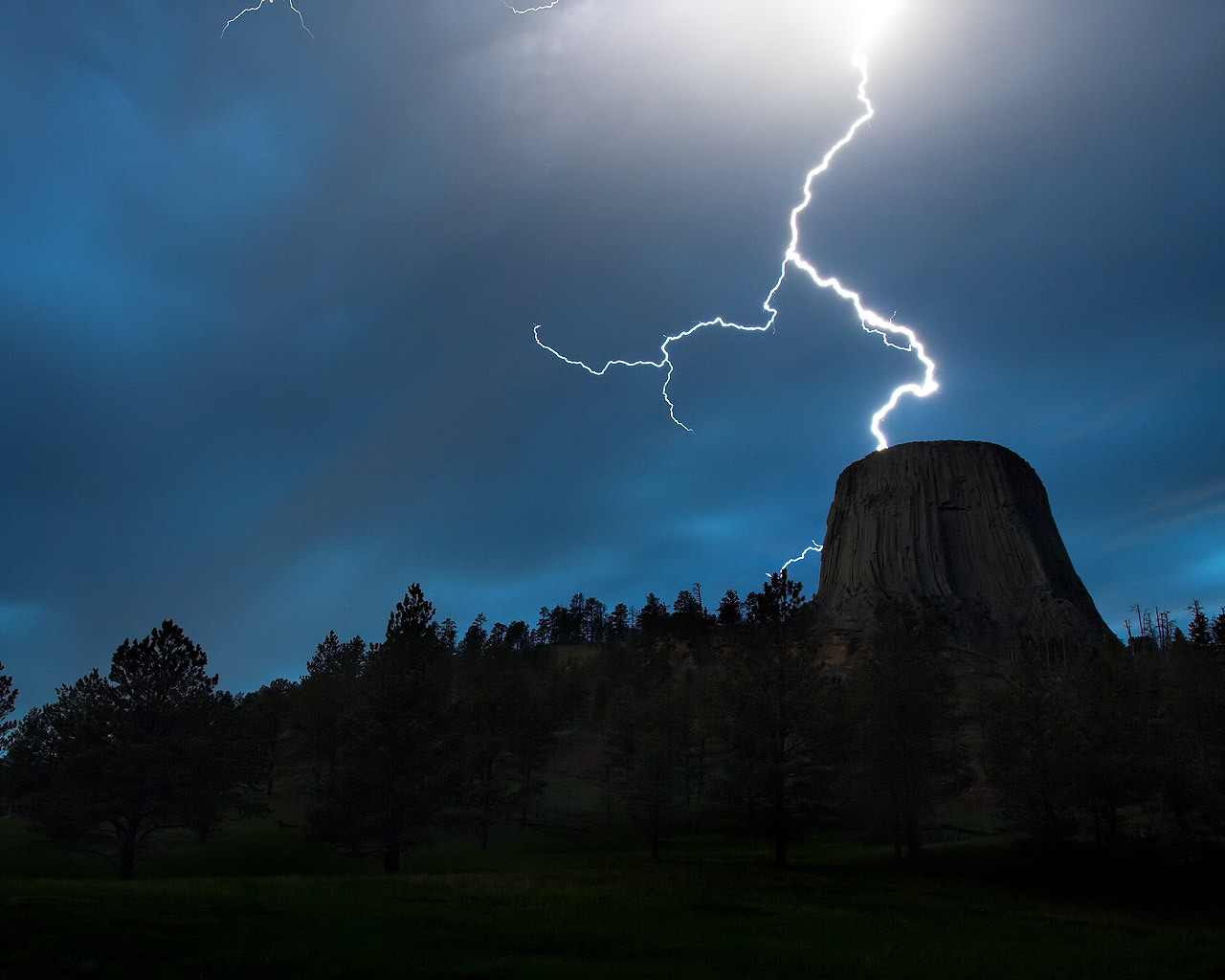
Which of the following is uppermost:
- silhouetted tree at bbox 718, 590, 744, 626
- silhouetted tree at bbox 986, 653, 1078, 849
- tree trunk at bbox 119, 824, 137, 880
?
silhouetted tree at bbox 718, 590, 744, 626

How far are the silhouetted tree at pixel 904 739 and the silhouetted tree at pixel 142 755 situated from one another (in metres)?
29.7

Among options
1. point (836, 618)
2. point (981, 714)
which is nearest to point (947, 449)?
point (836, 618)

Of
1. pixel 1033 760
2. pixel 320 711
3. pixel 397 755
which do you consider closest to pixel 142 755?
pixel 397 755

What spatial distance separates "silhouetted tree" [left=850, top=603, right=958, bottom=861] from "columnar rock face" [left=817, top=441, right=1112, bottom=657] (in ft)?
251

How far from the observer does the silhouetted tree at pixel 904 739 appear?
36344 millimetres

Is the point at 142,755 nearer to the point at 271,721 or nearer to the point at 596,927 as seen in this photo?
the point at 596,927

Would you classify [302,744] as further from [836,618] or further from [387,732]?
[836,618]

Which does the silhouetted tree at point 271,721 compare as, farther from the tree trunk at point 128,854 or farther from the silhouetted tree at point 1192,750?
the silhouetted tree at point 1192,750

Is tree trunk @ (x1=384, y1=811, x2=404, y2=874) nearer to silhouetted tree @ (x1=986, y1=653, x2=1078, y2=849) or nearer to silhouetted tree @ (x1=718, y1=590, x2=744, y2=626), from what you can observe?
silhouetted tree @ (x1=986, y1=653, x2=1078, y2=849)

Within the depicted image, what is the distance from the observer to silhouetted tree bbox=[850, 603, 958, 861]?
36344 millimetres

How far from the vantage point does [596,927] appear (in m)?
16.8

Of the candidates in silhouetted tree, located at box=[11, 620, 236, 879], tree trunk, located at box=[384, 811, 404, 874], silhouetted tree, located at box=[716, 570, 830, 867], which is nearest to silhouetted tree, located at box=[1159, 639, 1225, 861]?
silhouetted tree, located at box=[716, 570, 830, 867]

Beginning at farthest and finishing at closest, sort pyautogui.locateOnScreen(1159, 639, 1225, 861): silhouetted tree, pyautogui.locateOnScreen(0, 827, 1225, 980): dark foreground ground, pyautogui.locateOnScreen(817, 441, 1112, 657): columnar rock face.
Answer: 1. pyautogui.locateOnScreen(817, 441, 1112, 657): columnar rock face
2. pyautogui.locateOnScreen(1159, 639, 1225, 861): silhouetted tree
3. pyautogui.locateOnScreen(0, 827, 1225, 980): dark foreground ground

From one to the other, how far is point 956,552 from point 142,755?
118m
